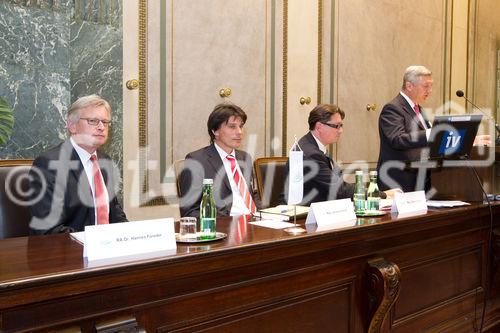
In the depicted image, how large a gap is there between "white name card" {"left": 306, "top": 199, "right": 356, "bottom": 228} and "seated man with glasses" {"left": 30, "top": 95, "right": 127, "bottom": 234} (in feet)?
3.17

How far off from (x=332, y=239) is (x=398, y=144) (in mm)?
1703

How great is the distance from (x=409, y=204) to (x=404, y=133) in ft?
3.65

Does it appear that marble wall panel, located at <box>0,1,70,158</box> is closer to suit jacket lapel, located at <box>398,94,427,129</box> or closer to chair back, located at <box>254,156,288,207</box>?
chair back, located at <box>254,156,288,207</box>

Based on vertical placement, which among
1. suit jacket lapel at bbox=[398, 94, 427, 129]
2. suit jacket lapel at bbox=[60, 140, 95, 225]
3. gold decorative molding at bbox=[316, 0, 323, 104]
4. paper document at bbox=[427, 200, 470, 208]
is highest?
gold decorative molding at bbox=[316, 0, 323, 104]

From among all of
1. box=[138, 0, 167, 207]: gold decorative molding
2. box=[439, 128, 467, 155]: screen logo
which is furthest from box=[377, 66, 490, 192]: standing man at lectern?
box=[138, 0, 167, 207]: gold decorative molding

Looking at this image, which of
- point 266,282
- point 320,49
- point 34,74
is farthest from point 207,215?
point 320,49

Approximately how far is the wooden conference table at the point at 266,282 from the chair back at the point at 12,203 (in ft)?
1.45

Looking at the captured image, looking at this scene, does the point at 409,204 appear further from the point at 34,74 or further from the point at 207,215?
the point at 34,74

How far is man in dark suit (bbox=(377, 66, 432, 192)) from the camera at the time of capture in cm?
330

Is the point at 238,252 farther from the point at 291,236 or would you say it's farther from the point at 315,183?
the point at 315,183

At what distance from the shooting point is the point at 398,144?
3.36 metres

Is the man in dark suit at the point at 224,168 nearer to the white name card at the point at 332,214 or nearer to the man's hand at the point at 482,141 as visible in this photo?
the white name card at the point at 332,214

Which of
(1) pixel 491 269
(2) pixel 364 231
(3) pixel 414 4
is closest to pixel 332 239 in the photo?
(2) pixel 364 231

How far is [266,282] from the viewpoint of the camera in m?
1.68
